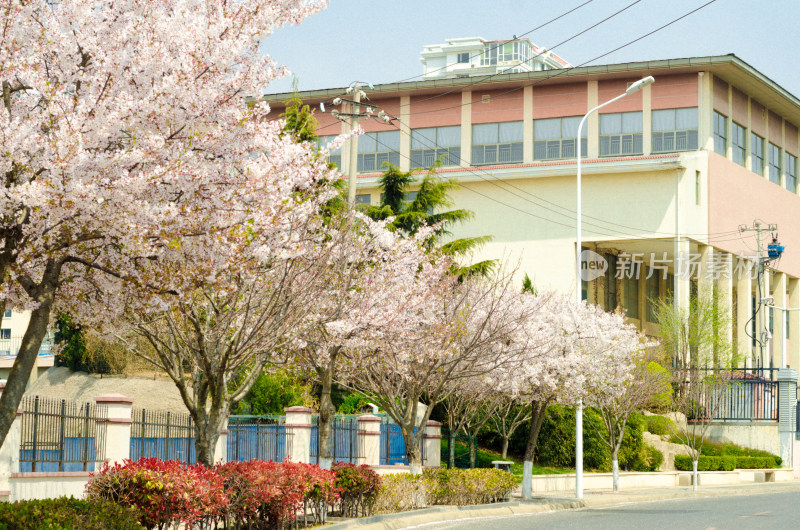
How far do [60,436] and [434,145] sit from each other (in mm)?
44632

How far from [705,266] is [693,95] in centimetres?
937

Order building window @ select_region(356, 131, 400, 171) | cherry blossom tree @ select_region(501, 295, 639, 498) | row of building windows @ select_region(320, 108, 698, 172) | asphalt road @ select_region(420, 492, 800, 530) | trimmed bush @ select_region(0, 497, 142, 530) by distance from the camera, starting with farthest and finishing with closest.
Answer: building window @ select_region(356, 131, 400, 171)
row of building windows @ select_region(320, 108, 698, 172)
cherry blossom tree @ select_region(501, 295, 639, 498)
asphalt road @ select_region(420, 492, 800, 530)
trimmed bush @ select_region(0, 497, 142, 530)

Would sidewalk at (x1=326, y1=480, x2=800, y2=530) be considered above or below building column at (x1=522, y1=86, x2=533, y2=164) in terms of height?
below

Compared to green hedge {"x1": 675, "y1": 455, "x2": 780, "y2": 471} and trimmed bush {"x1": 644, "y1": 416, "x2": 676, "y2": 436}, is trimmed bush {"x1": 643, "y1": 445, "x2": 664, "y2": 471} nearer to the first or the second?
green hedge {"x1": 675, "y1": 455, "x2": 780, "y2": 471}

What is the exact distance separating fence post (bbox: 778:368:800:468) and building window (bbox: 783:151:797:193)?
23934 millimetres

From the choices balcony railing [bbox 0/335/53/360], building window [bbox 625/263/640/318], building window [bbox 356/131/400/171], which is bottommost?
balcony railing [bbox 0/335/53/360]

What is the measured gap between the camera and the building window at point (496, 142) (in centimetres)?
5966

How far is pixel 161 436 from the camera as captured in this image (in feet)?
70.5

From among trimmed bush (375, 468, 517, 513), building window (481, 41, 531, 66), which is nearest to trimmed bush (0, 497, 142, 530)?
trimmed bush (375, 468, 517, 513)

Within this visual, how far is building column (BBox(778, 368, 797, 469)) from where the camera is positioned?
46094mm

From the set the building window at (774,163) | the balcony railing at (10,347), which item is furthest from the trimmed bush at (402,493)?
the building window at (774,163)

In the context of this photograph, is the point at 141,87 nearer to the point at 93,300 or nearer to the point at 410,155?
the point at 93,300

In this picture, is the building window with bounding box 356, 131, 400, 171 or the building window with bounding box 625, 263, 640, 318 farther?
the building window with bounding box 356, 131, 400, 171

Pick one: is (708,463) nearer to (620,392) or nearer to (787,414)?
(787,414)
